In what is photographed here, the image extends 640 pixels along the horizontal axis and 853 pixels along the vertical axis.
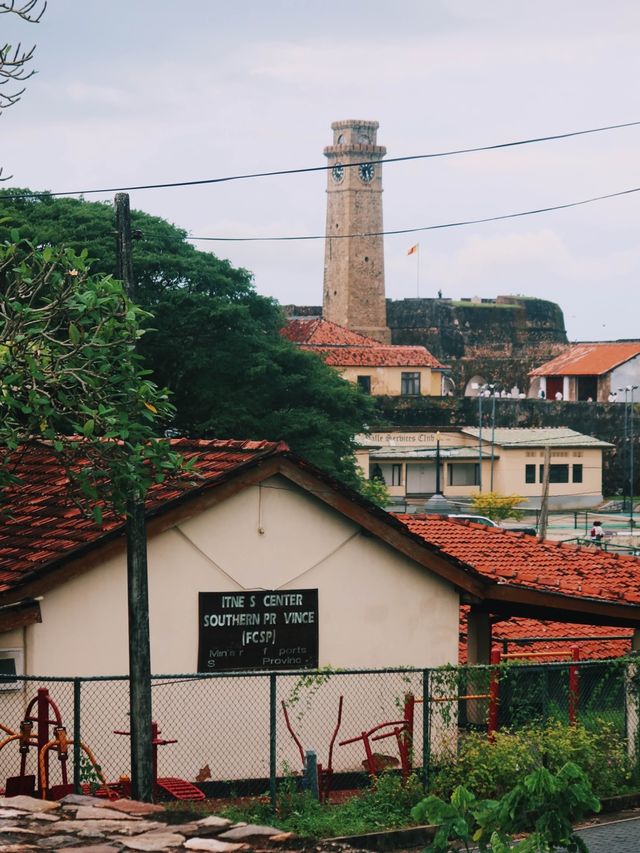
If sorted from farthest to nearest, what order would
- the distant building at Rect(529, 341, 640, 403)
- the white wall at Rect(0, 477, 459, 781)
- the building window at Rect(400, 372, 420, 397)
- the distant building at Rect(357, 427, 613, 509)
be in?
the distant building at Rect(529, 341, 640, 403), the building window at Rect(400, 372, 420, 397), the distant building at Rect(357, 427, 613, 509), the white wall at Rect(0, 477, 459, 781)

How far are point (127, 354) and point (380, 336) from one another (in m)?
103

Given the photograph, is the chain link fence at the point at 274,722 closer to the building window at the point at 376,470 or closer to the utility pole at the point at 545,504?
the utility pole at the point at 545,504

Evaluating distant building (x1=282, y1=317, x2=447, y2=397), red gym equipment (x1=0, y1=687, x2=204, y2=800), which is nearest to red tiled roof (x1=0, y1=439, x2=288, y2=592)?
red gym equipment (x1=0, y1=687, x2=204, y2=800)

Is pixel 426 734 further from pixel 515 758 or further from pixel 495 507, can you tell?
pixel 495 507

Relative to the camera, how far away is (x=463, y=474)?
82.3 metres

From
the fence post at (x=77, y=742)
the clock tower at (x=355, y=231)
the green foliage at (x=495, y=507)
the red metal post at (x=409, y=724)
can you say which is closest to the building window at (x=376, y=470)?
the green foliage at (x=495, y=507)

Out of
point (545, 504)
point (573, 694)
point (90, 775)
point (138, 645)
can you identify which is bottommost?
point (90, 775)

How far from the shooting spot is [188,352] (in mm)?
51938

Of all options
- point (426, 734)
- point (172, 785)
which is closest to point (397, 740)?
point (426, 734)

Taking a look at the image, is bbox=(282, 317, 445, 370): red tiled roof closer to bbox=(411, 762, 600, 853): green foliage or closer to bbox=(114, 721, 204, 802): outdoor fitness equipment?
bbox=(114, 721, 204, 802): outdoor fitness equipment

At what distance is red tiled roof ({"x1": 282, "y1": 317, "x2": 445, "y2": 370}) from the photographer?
95.6 m

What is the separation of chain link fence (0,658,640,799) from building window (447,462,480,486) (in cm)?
6338

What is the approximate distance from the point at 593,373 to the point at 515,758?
88501 mm

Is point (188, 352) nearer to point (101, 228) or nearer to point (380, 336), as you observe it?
point (101, 228)
